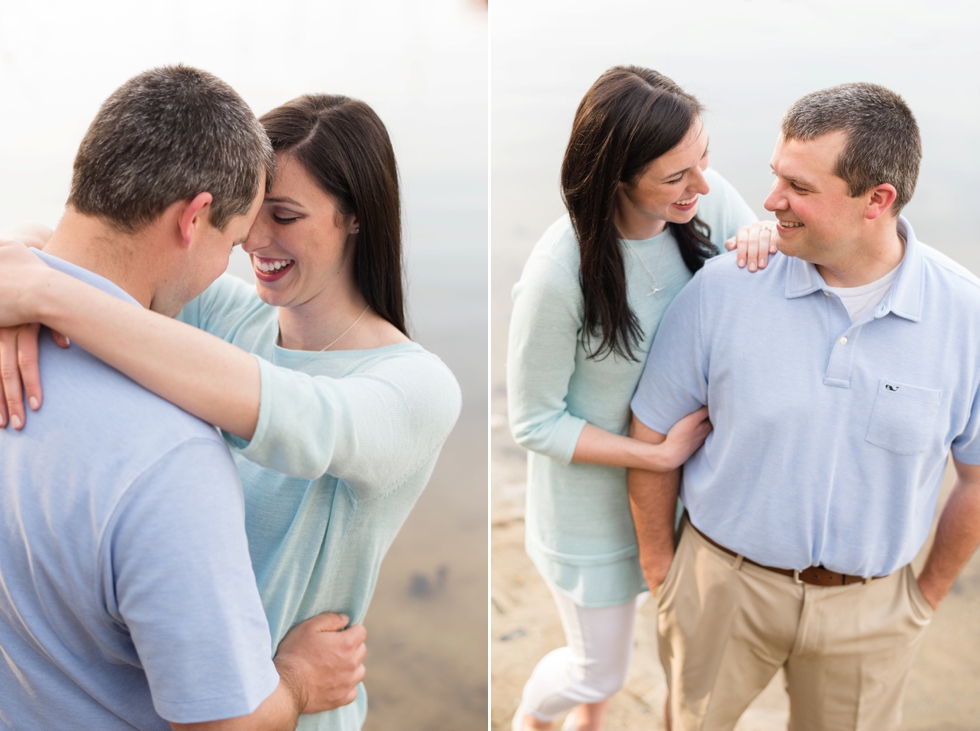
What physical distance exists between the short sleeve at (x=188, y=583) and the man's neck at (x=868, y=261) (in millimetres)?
1363

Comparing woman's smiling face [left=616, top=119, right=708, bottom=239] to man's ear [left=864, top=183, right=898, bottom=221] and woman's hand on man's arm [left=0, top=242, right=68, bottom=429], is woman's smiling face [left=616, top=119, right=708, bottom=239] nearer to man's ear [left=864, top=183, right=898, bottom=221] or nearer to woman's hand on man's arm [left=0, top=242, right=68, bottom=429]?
man's ear [left=864, top=183, right=898, bottom=221]

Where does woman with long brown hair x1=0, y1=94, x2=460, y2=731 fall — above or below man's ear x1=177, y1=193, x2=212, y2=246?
below

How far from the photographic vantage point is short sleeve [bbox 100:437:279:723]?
38.2 inches

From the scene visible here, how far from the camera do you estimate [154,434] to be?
995 mm

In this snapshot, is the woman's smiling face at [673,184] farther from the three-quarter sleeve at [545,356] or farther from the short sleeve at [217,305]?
the short sleeve at [217,305]

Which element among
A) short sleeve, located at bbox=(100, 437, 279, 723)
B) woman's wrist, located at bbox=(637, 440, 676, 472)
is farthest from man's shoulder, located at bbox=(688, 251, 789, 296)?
short sleeve, located at bbox=(100, 437, 279, 723)

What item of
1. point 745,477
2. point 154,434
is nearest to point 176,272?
point 154,434

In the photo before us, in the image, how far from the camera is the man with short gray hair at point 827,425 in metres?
1.74

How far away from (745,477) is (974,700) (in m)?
1.99

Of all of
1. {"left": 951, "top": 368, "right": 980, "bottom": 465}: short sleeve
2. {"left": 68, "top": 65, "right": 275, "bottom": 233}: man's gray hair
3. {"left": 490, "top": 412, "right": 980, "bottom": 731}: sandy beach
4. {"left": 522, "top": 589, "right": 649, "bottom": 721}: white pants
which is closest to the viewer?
{"left": 68, "top": 65, "right": 275, "bottom": 233}: man's gray hair

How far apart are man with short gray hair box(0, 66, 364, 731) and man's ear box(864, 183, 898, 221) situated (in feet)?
4.04

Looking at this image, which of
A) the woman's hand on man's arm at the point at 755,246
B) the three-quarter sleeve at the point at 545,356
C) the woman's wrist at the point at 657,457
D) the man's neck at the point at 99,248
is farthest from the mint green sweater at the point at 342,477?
the woman's hand on man's arm at the point at 755,246

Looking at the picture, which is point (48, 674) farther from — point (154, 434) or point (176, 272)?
point (176, 272)

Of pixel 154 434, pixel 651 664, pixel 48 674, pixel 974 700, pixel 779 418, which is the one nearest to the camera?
pixel 154 434
